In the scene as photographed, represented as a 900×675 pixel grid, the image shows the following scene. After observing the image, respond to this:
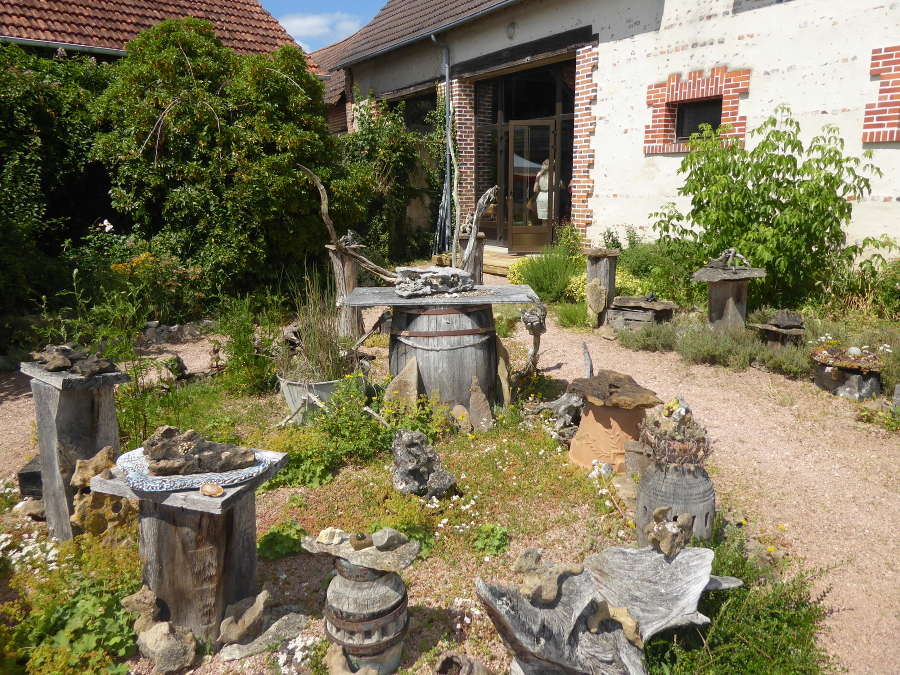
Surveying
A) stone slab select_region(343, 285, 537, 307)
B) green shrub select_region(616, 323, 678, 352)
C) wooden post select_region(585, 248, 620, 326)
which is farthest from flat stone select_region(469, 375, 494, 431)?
wooden post select_region(585, 248, 620, 326)

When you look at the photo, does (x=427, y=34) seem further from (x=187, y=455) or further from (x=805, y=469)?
(x=187, y=455)

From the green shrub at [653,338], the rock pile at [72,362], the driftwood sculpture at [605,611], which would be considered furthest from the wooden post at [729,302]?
the rock pile at [72,362]

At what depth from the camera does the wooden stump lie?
2.54 m

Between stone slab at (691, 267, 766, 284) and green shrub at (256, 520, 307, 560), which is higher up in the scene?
stone slab at (691, 267, 766, 284)

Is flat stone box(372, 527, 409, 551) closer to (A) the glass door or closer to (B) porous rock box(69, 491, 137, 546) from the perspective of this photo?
(B) porous rock box(69, 491, 137, 546)

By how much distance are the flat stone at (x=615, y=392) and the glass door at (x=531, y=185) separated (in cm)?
794

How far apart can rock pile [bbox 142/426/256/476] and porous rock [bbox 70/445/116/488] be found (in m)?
0.71

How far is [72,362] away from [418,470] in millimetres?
2002

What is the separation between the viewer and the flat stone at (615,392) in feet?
12.8

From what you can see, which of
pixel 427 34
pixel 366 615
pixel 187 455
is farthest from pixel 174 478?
pixel 427 34

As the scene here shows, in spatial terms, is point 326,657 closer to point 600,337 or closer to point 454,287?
point 454,287

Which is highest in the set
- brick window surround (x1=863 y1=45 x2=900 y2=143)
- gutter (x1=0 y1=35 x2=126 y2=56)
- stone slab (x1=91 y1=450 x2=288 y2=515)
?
gutter (x1=0 y1=35 x2=126 y2=56)

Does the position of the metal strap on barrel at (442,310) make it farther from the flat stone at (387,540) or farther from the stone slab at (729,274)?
the stone slab at (729,274)

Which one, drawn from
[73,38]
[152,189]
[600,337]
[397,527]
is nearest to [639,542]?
[397,527]
